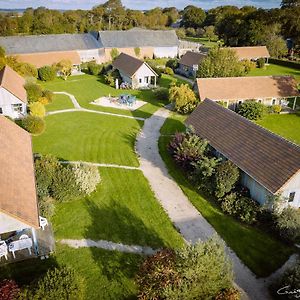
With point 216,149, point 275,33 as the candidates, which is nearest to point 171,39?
point 275,33

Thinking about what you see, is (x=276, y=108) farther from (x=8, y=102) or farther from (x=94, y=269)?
(x=94, y=269)

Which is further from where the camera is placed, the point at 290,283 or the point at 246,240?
the point at 246,240

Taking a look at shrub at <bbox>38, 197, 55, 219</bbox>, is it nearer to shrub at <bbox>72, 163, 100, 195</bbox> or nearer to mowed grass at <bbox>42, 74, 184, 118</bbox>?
shrub at <bbox>72, 163, 100, 195</bbox>

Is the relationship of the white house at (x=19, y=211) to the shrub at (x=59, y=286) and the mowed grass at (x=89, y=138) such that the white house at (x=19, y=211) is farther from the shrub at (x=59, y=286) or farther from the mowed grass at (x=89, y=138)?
the mowed grass at (x=89, y=138)

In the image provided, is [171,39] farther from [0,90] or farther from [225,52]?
[0,90]

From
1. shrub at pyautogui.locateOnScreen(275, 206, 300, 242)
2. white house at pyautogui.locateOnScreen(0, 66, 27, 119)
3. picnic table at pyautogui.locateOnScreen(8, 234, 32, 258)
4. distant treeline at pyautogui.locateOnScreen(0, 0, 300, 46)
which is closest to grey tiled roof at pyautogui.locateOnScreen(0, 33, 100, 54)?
distant treeline at pyautogui.locateOnScreen(0, 0, 300, 46)

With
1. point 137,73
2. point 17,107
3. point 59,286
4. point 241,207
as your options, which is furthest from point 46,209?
point 137,73

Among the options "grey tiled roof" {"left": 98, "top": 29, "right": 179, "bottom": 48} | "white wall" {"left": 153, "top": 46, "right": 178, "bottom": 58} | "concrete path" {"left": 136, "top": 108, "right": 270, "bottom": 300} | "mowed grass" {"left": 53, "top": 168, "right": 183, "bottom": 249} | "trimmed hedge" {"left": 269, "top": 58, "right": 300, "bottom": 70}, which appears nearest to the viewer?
"concrete path" {"left": 136, "top": 108, "right": 270, "bottom": 300}
